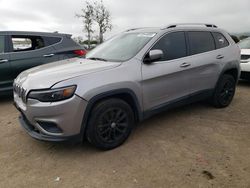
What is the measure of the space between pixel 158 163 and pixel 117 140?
0.67 meters

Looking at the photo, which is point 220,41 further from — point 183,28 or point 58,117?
point 58,117

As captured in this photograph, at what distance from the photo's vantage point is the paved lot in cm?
269

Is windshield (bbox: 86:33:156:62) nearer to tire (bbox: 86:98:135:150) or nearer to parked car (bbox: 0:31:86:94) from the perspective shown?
tire (bbox: 86:98:135:150)

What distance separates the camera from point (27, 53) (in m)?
5.76

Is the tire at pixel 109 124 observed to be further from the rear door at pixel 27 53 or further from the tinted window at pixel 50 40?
the tinted window at pixel 50 40

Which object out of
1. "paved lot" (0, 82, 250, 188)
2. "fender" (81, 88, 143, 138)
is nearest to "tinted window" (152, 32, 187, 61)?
"fender" (81, 88, 143, 138)

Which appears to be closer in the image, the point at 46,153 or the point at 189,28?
the point at 46,153

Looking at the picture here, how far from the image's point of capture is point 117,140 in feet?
11.0

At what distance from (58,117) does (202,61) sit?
2743 millimetres

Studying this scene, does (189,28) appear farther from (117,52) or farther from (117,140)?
(117,140)

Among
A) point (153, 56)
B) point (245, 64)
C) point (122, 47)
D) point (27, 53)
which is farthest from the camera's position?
point (245, 64)

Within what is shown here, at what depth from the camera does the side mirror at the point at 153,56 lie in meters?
3.43

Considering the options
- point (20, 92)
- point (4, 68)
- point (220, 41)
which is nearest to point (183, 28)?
point (220, 41)

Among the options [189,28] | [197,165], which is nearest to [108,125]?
[197,165]
